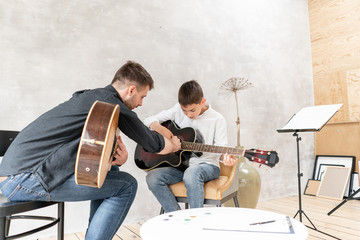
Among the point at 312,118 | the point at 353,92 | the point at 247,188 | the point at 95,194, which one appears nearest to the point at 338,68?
the point at 353,92

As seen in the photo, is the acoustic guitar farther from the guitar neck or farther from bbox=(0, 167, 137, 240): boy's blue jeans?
the guitar neck

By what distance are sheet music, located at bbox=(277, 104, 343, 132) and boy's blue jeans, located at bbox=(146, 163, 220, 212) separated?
773 millimetres

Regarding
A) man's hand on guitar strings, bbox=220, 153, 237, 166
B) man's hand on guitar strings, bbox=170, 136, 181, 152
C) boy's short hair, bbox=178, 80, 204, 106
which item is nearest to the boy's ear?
man's hand on guitar strings, bbox=170, 136, 181, 152

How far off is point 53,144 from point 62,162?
0.09 meters

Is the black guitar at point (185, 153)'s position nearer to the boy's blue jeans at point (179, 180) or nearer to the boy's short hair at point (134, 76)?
the boy's blue jeans at point (179, 180)

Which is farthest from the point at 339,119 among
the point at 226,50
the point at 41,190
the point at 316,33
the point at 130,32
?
the point at 41,190

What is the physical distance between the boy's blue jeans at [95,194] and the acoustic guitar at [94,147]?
133 mm

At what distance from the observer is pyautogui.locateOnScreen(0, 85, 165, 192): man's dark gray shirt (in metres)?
1.17

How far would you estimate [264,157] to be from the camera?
185cm

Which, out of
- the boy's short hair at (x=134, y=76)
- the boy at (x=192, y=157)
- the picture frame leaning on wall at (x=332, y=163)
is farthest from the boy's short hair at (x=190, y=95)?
the picture frame leaning on wall at (x=332, y=163)

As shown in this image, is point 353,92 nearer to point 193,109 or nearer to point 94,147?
point 193,109

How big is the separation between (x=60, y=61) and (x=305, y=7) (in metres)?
3.61

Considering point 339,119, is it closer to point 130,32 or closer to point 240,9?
point 240,9

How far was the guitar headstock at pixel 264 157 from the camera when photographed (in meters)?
1.81
